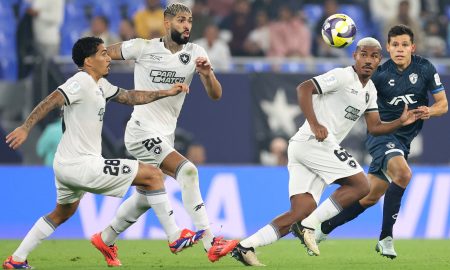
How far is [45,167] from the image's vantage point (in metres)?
15.1

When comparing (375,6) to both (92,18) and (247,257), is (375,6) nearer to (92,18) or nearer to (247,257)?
(92,18)

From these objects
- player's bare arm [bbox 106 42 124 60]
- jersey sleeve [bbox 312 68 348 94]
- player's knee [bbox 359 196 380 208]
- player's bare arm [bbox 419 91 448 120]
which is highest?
player's bare arm [bbox 106 42 124 60]

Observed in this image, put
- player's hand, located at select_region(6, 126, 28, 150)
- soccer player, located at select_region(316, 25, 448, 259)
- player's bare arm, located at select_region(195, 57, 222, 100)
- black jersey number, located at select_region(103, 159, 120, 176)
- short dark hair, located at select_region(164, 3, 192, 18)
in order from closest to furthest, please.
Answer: player's hand, located at select_region(6, 126, 28, 150)
black jersey number, located at select_region(103, 159, 120, 176)
player's bare arm, located at select_region(195, 57, 222, 100)
short dark hair, located at select_region(164, 3, 192, 18)
soccer player, located at select_region(316, 25, 448, 259)

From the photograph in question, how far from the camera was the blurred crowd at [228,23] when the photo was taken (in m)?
17.7

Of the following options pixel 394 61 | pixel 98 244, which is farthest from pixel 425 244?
pixel 98 244

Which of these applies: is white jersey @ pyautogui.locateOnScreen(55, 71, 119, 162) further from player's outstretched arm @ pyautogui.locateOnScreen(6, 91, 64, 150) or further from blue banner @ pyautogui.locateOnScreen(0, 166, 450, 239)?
blue banner @ pyautogui.locateOnScreen(0, 166, 450, 239)

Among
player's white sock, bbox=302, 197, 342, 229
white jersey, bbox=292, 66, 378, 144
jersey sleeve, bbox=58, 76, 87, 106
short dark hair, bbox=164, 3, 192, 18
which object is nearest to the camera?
jersey sleeve, bbox=58, 76, 87, 106

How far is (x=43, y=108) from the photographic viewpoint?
30.5ft

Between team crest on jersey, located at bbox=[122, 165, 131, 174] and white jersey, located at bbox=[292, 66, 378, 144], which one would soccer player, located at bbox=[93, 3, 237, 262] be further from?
white jersey, located at bbox=[292, 66, 378, 144]

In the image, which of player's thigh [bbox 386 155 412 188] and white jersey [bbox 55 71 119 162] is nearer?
white jersey [bbox 55 71 119 162]

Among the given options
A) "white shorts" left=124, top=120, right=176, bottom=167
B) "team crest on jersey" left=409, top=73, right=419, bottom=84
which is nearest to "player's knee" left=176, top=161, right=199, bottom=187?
"white shorts" left=124, top=120, right=176, bottom=167

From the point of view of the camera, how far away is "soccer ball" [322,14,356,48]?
11.0m

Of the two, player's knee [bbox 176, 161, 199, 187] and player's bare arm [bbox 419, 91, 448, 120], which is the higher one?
player's bare arm [bbox 419, 91, 448, 120]

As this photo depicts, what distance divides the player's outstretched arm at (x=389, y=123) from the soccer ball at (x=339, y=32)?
0.80m
